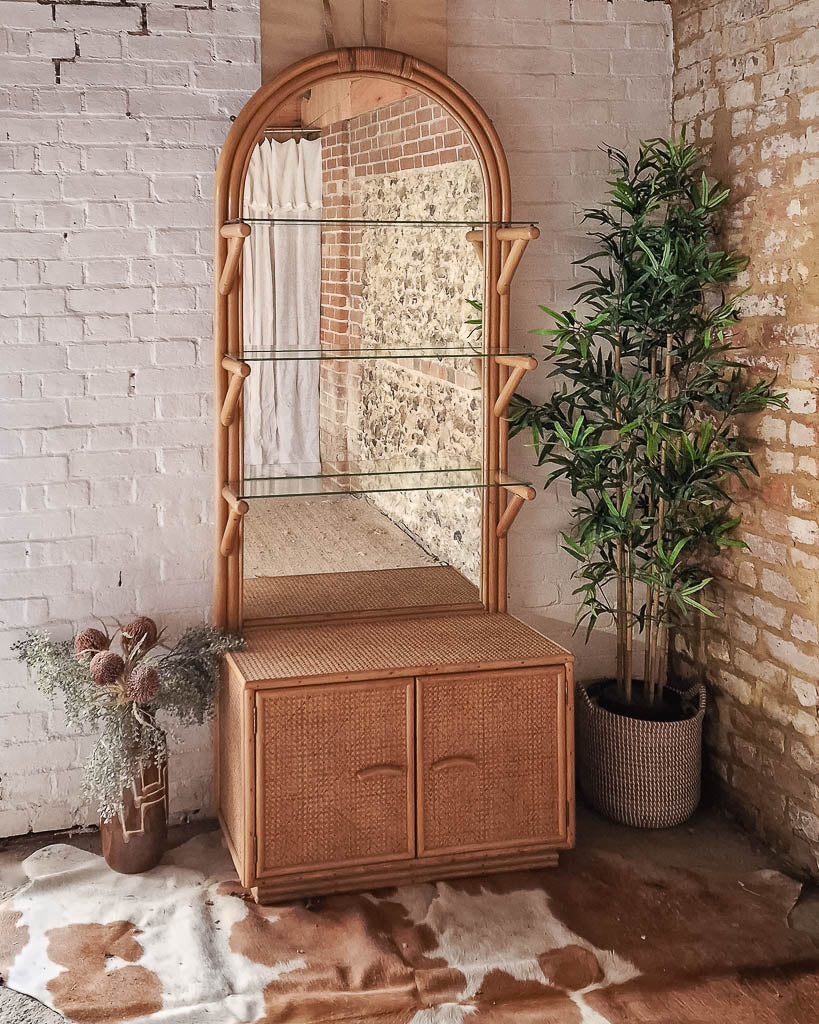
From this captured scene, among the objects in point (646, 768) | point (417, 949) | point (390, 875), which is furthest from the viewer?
point (646, 768)

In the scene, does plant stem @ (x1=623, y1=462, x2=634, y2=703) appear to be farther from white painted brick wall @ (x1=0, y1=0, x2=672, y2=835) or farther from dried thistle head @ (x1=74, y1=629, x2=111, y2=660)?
dried thistle head @ (x1=74, y1=629, x2=111, y2=660)

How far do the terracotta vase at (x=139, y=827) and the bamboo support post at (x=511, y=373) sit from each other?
139 centimetres

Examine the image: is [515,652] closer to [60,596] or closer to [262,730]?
[262,730]

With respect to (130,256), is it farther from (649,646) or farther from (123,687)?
(649,646)

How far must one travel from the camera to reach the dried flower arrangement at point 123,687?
2930 mm

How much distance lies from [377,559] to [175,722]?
2.53 ft

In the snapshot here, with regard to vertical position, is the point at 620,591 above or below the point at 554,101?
below

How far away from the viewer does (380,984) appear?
258 centimetres

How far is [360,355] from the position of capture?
3.22 m

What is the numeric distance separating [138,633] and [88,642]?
0.14 metres

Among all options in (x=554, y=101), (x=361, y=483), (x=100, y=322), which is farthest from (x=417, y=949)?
(x=554, y=101)

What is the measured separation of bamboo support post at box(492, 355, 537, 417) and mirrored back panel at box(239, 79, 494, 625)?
6cm

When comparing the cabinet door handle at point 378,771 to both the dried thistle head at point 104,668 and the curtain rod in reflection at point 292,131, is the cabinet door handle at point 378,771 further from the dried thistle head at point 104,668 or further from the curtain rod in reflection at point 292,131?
the curtain rod in reflection at point 292,131

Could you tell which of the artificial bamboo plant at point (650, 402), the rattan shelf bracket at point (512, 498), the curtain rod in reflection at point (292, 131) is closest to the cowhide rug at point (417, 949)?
the artificial bamboo plant at point (650, 402)
